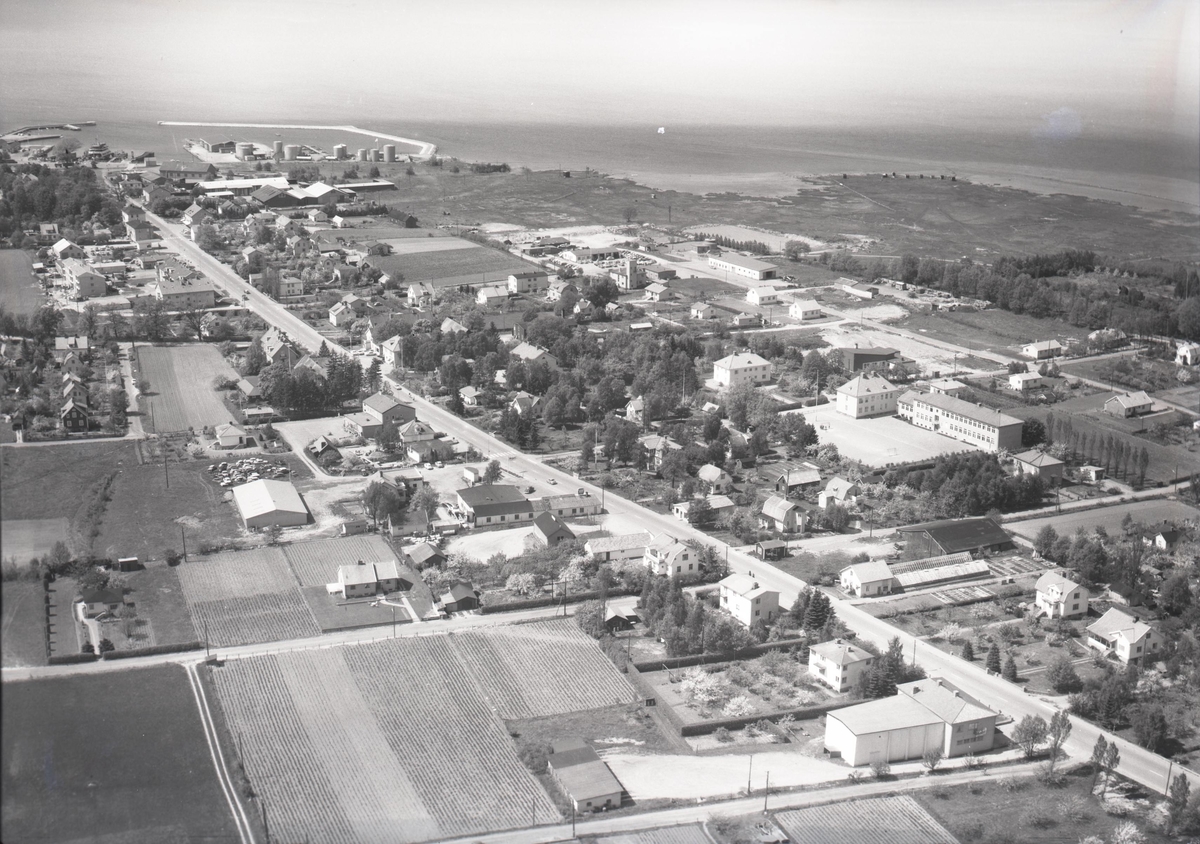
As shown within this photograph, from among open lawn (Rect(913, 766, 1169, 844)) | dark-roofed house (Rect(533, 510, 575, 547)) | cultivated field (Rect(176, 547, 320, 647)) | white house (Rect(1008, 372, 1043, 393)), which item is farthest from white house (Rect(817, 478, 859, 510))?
cultivated field (Rect(176, 547, 320, 647))

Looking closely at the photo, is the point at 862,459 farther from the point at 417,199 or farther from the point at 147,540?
the point at 417,199

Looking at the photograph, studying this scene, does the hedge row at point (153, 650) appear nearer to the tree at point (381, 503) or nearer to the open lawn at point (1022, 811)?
the tree at point (381, 503)

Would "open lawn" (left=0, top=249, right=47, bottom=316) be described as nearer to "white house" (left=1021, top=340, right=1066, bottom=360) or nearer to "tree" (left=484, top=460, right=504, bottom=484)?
"tree" (left=484, top=460, right=504, bottom=484)

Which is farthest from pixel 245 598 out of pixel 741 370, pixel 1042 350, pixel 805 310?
pixel 1042 350

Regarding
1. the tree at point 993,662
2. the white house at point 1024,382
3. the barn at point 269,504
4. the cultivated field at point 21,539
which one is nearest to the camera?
the cultivated field at point 21,539

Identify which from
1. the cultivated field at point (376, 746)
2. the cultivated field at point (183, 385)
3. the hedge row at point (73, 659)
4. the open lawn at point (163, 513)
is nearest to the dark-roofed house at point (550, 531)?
the cultivated field at point (376, 746)

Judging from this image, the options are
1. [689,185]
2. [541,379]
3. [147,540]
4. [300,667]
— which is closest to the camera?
[300,667]

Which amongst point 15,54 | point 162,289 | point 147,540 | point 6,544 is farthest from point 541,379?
point 6,544
